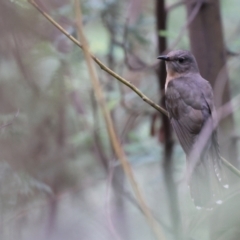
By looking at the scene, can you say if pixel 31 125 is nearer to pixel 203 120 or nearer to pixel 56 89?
pixel 56 89

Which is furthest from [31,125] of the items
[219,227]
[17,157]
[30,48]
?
[219,227]

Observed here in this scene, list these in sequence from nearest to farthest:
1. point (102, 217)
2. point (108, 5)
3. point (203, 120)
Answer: point (203, 120) < point (108, 5) < point (102, 217)

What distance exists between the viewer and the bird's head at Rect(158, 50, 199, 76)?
12.9 ft

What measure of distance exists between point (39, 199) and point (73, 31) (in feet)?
4.55

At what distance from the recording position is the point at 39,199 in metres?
4.28

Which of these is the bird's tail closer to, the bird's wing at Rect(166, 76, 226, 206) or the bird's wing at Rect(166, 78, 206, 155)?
the bird's wing at Rect(166, 76, 226, 206)

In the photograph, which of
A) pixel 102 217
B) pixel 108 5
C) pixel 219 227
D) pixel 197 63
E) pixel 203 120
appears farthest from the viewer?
pixel 102 217

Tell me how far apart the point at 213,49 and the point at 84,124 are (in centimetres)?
153

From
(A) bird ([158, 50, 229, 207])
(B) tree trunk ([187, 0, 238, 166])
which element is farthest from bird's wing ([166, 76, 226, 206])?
(B) tree trunk ([187, 0, 238, 166])

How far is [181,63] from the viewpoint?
397 centimetres

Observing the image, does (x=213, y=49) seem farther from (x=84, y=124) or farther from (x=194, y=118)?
(x=84, y=124)

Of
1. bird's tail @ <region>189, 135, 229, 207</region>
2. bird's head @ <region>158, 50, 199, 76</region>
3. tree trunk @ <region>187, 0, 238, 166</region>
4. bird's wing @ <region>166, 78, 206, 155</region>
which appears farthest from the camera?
bird's head @ <region>158, 50, 199, 76</region>

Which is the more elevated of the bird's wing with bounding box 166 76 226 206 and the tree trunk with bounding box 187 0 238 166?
the tree trunk with bounding box 187 0 238 166

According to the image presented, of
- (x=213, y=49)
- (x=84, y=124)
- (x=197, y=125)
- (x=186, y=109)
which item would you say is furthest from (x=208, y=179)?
(x=84, y=124)
